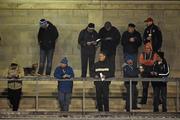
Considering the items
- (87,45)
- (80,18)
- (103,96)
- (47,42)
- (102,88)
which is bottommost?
(103,96)

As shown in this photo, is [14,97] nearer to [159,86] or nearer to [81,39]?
[81,39]

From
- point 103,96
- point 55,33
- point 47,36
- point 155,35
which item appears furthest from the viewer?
point 55,33

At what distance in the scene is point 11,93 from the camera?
18.6 m

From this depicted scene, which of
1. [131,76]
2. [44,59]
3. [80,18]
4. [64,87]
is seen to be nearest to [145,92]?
[131,76]

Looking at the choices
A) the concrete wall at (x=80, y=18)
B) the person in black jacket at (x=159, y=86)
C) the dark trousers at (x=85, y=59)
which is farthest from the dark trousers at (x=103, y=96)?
the concrete wall at (x=80, y=18)

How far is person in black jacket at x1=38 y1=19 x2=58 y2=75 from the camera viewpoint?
68.2 ft

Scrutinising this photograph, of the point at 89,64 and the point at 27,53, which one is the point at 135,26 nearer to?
the point at 89,64

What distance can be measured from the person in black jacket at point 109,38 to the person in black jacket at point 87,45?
0.91ft

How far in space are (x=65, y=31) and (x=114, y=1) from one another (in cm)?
211

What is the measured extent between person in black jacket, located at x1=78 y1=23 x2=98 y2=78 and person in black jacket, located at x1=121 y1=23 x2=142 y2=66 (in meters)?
1.00

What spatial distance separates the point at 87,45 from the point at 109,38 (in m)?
0.77

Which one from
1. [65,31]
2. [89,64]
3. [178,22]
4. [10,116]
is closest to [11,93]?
[10,116]

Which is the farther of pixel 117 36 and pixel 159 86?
pixel 117 36

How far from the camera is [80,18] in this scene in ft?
74.0
